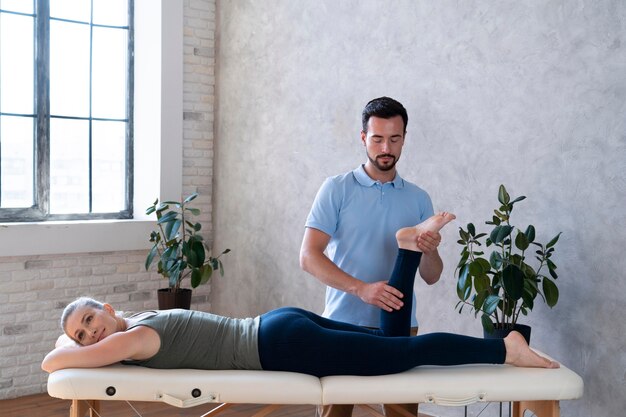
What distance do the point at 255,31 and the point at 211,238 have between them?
1.44 meters

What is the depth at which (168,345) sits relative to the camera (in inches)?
102

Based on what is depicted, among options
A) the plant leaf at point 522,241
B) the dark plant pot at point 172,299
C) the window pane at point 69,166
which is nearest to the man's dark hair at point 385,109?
the plant leaf at point 522,241

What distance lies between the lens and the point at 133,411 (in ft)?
13.4

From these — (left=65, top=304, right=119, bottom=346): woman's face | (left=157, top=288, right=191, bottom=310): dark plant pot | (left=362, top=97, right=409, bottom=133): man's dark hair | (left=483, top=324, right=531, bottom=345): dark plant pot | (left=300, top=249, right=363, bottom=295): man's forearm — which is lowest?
(left=157, top=288, right=191, bottom=310): dark plant pot

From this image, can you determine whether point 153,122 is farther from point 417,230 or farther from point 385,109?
point 417,230

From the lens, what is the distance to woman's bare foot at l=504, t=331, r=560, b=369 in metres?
2.56

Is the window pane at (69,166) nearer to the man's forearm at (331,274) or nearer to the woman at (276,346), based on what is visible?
the woman at (276,346)

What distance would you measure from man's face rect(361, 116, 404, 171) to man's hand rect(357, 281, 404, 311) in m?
0.45

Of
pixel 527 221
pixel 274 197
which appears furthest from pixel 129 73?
pixel 527 221

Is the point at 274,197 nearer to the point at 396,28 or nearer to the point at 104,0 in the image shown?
the point at 396,28

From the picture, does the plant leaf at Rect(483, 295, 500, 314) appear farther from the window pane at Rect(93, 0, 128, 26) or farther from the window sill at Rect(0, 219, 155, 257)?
the window pane at Rect(93, 0, 128, 26)

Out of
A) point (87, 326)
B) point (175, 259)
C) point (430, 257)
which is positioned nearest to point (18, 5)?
point (175, 259)

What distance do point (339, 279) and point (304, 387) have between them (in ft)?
1.52

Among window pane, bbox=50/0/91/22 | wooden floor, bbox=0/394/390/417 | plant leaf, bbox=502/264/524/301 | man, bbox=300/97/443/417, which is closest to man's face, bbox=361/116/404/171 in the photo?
man, bbox=300/97/443/417
